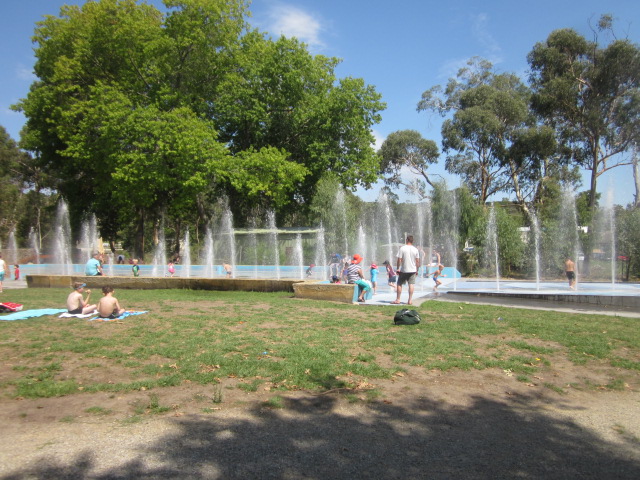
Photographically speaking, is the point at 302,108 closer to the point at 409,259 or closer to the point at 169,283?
the point at 169,283

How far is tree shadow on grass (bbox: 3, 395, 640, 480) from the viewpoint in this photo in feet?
10.8

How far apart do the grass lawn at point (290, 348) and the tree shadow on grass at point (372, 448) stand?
2.97 feet

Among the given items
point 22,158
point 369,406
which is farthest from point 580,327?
point 22,158

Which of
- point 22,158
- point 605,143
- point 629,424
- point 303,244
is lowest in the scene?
point 629,424

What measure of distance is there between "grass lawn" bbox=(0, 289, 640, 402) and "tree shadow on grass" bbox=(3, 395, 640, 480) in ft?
2.97

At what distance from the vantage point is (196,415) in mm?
4293

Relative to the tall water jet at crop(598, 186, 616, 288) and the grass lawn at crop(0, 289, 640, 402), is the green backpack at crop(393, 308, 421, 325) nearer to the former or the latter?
the grass lawn at crop(0, 289, 640, 402)

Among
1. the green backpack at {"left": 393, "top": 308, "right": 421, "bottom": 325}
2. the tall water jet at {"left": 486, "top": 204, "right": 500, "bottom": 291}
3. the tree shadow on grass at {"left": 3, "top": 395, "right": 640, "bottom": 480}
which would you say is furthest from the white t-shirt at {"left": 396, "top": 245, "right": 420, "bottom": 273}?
the tall water jet at {"left": 486, "top": 204, "right": 500, "bottom": 291}

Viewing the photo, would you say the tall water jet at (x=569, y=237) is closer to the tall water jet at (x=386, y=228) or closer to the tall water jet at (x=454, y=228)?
the tall water jet at (x=454, y=228)

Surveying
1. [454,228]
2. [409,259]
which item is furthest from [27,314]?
[454,228]

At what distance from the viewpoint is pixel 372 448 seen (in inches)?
146

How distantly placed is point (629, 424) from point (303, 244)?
74.0 ft

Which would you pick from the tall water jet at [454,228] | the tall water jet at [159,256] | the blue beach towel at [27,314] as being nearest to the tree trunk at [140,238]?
the tall water jet at [159,256]

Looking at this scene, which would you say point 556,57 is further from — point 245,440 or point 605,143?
point 245,440
